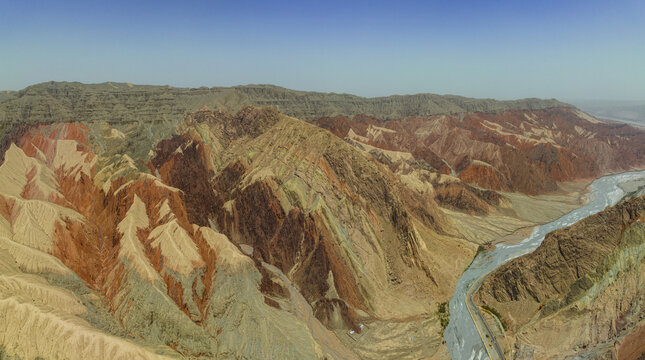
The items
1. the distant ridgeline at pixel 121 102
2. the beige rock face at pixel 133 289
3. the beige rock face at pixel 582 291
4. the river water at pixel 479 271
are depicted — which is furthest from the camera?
the distant ridgeline at pixel 121 102

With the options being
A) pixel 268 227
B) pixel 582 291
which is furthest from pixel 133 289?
pixel 582 291

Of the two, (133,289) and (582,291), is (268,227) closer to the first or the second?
(133,289)

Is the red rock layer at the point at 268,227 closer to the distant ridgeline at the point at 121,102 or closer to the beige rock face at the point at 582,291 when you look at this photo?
the beige rock face at the point at 582,291

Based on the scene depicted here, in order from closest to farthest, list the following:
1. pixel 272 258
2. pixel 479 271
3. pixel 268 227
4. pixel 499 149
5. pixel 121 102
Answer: pixel 272 258 < pixel 268 227 < pixel 479 271 < pixel 499 149 < pixel 121 102

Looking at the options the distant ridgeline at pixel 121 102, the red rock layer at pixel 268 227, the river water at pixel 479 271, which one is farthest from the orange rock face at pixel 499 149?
the red rock layer at pixel 268 227

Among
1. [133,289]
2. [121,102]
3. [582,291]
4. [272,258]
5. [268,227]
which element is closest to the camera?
[133,289]

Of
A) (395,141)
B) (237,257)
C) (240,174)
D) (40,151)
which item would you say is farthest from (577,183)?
(40,151)

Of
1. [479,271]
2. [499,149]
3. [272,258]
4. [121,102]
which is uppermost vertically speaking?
[121,102]
